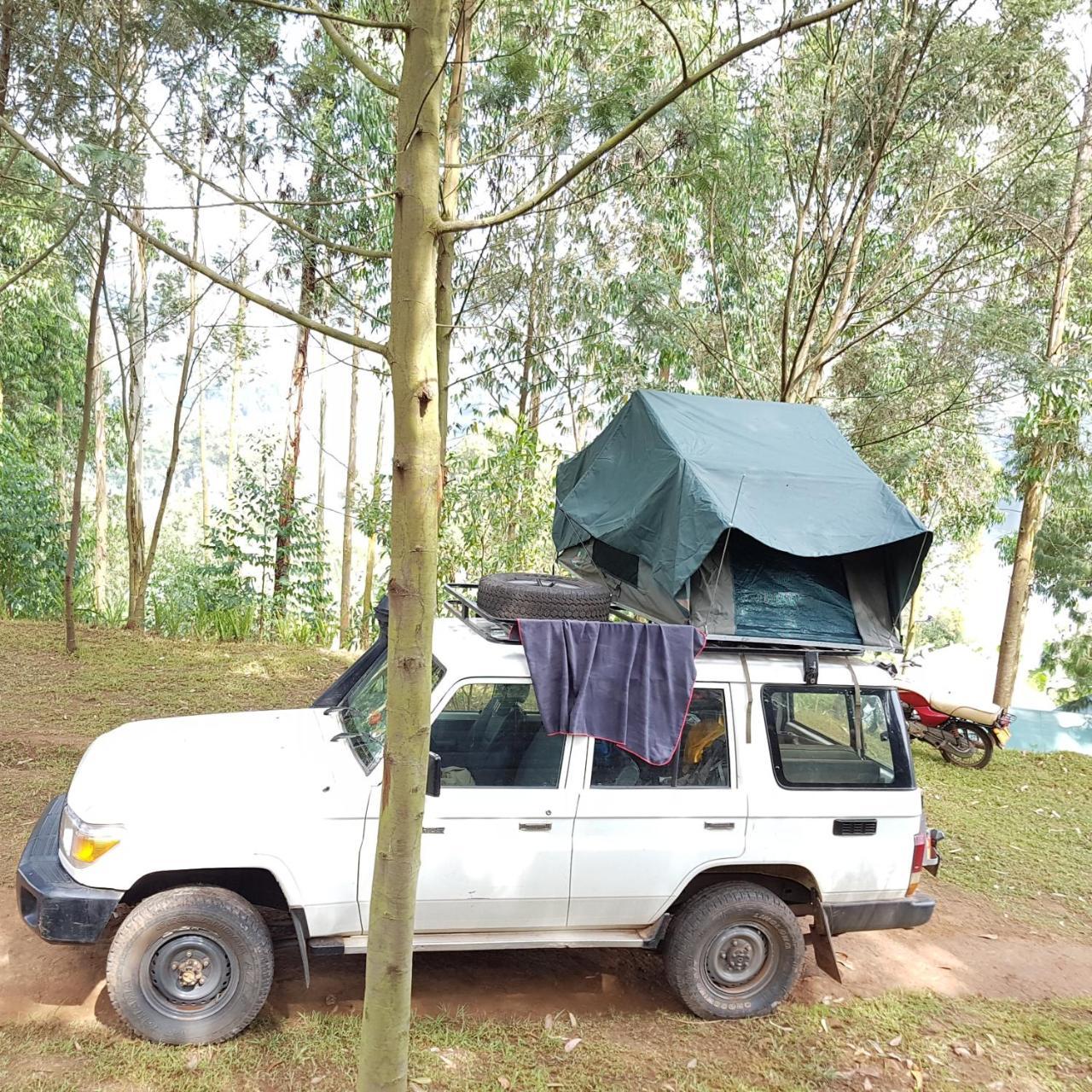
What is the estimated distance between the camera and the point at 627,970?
4926 millimetres

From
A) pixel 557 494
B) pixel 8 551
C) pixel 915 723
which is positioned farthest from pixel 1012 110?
pixel 8 551

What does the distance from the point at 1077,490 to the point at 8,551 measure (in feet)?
59.2

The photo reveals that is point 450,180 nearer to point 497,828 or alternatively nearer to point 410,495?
point 497,828

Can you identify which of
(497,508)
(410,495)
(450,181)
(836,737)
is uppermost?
(450,181)

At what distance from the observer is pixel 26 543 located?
1290cm

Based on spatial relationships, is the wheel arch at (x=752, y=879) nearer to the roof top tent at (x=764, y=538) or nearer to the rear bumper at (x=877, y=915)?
the rear bumper at (x=877, y=915)

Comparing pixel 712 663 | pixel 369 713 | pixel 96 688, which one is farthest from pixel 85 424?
pixel 712 663

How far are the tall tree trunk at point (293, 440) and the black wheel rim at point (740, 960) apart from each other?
32.5ft

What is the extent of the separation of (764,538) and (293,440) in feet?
35.2

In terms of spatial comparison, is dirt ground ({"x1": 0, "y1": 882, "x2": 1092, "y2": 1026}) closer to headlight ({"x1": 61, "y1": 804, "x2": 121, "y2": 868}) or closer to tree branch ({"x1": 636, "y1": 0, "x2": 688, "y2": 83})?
headlight ({"x1": 61, "y1": 804, "x2": 121, "y2": 868})

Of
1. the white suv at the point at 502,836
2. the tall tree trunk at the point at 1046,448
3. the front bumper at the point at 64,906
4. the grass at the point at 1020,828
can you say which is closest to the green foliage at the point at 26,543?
the white suv at the point at 502,836

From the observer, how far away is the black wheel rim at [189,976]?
12.4 feet

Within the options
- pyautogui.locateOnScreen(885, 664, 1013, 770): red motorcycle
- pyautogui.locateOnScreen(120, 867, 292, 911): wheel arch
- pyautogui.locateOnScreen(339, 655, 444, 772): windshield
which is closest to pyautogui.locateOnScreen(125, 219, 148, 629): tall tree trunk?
pyautogui.locateOnScreen(339, 655, 444, 772): windshield

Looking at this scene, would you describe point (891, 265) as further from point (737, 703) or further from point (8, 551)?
point (8, 551)
